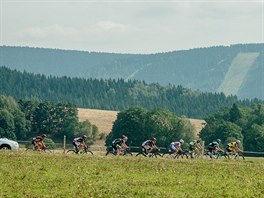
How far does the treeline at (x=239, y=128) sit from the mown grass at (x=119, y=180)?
87.7 m

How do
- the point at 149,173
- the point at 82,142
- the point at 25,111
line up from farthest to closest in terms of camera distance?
the point at 25,111
the point at 82,142
the point at 149,173

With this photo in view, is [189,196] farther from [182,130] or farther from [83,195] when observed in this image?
[182,130]

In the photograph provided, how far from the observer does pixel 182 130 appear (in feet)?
461

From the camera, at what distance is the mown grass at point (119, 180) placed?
85.3 feet

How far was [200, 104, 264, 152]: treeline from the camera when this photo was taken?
128 meters

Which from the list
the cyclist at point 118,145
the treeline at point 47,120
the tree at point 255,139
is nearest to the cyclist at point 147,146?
the cyclist at point 118,145

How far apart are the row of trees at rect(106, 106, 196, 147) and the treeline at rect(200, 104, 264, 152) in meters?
4.10

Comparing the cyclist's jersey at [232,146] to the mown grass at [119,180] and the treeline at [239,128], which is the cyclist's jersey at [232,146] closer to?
the mown grass at [119,180]

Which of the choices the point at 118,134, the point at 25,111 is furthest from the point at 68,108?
the point at 118,134

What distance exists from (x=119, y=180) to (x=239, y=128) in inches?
4150

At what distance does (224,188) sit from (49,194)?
24.6 ft

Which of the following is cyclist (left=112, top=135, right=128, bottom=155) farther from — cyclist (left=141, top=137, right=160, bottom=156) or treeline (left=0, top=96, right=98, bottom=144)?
treeline (left=0, top=96, right=98, bottom=144)

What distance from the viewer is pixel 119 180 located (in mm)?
30188

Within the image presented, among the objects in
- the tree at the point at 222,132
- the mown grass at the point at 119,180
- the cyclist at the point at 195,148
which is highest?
the tree at the point at 222,132
